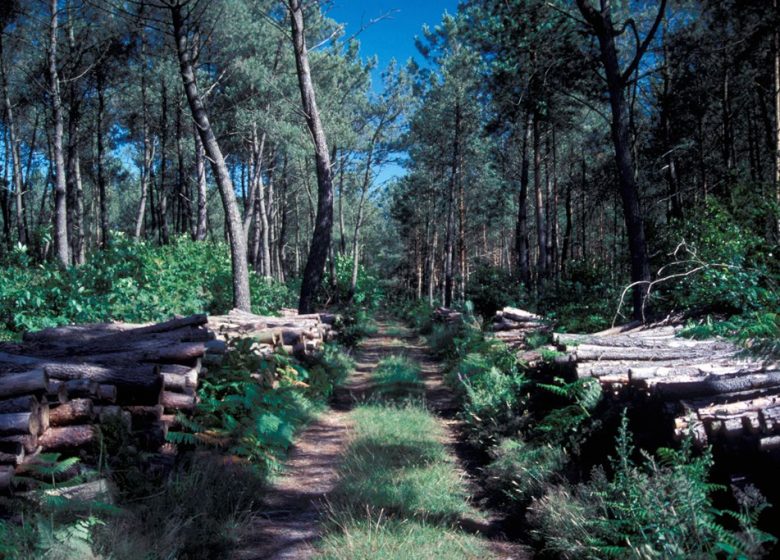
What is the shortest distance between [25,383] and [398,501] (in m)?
2.88

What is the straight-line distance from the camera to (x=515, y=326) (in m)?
10.4

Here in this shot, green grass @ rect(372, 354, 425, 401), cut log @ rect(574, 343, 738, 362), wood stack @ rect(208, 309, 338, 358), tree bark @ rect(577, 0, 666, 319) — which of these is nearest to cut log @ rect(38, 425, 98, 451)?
wood stack @ rect(208, 309, 338, 358)

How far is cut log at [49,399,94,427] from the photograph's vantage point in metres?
3.97

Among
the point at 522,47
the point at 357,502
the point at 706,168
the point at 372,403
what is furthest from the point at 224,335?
the point at 706,168

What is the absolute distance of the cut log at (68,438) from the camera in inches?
149

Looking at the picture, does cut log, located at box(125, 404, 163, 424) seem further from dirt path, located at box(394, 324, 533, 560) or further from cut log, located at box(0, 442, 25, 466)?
dirt path, located at box(394, 324, 533, 560)

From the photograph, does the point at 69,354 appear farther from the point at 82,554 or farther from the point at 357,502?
the point at 357,502

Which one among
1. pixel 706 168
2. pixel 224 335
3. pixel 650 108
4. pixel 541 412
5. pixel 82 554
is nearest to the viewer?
pixel 82 554

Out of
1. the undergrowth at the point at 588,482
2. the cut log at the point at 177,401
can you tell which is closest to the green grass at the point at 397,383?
the undergrowth at the point at 588,482

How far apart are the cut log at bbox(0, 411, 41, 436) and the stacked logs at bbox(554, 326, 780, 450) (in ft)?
13.5

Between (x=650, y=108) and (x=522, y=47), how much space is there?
1739 centimetres

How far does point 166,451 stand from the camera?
4.56 metres

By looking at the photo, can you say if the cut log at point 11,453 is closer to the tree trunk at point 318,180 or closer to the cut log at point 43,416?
the cut log at point 43,416

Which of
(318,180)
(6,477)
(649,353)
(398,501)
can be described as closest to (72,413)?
(6,477)
